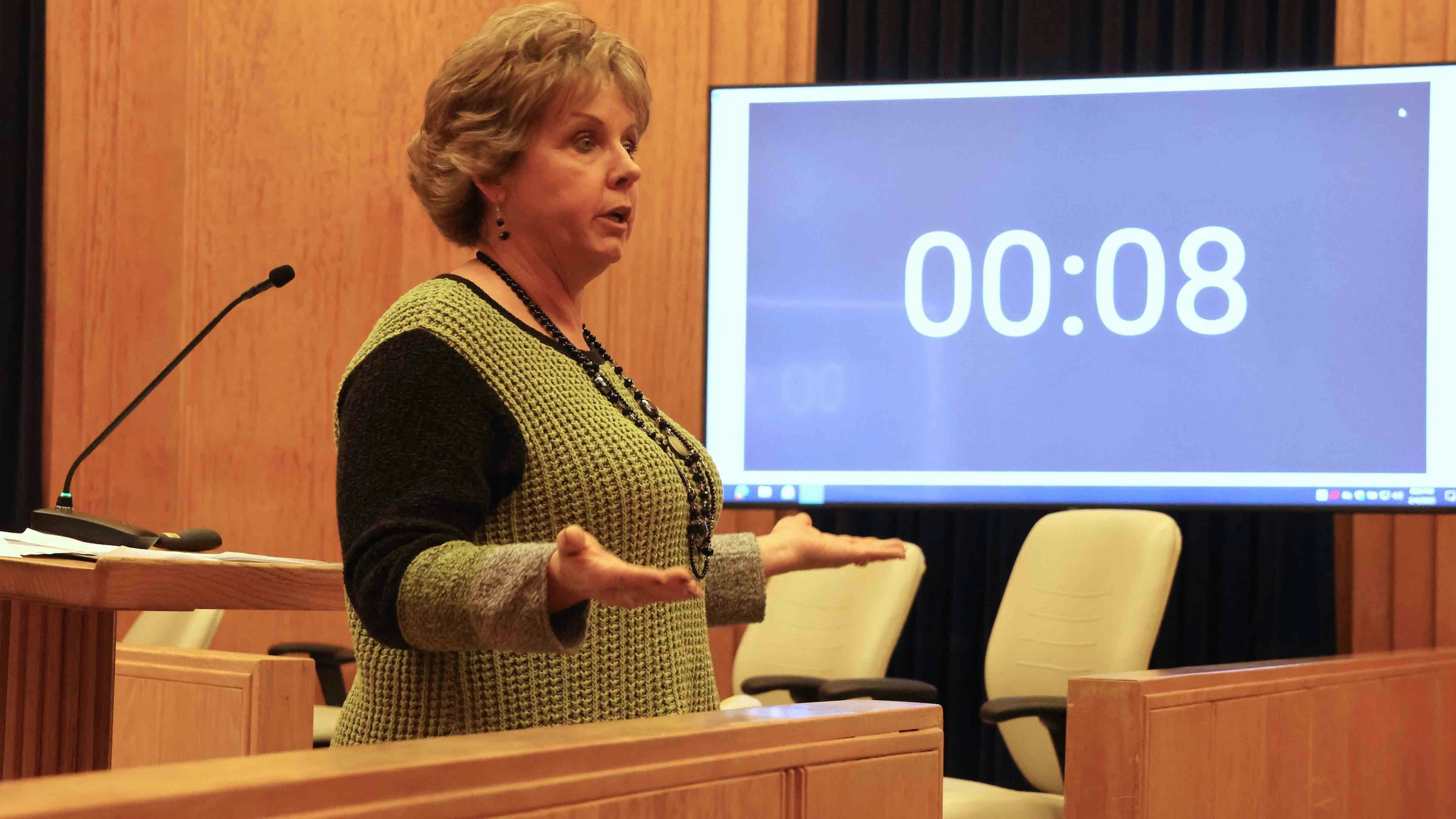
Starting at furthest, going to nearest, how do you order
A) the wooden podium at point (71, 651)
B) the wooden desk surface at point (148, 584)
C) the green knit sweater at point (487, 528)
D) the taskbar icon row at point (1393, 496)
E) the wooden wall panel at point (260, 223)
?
the wooden wall panel at point (260, 223), the taskbar icon row at point (1393, 496), the wooden podium at point (71, 651), the wooden desk surface at point (148, 584), the green knit sweater at point (487, 528)

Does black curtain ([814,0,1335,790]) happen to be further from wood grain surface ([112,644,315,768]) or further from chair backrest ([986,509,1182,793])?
wood grain surface ([112,644,315,768])

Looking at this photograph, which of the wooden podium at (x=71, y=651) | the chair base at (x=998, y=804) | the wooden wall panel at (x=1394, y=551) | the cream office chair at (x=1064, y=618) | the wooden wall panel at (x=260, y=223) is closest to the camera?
the wooden podium at (x=71, y=651)

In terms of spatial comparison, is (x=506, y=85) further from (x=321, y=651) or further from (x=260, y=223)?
(x=260, y=223)

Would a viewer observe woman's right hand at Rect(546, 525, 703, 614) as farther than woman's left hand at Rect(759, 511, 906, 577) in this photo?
No

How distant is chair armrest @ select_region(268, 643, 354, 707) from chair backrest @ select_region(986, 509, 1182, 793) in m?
1.66

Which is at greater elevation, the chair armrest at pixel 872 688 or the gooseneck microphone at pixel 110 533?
the gooseneck microphone at pixel 110 533

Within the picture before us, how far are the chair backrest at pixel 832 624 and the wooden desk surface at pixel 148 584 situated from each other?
1.72m

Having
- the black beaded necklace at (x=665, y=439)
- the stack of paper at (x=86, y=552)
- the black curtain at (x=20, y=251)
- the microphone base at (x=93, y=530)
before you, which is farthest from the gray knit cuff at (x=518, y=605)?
the black curtain at (x=20, y=251)

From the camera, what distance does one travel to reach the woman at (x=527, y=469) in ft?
3.72

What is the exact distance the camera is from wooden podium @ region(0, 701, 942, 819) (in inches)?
31.8

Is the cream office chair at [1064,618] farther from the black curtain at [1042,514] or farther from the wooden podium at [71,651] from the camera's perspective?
the wooden podium at [71,651]

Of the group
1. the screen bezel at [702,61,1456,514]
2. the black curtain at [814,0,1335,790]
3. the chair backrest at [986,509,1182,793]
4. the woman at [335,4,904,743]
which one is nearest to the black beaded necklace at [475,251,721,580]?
the woman at [335,4,904,743]

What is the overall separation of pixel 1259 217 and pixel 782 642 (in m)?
1.38

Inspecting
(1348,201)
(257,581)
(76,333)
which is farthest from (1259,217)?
(76,333)
